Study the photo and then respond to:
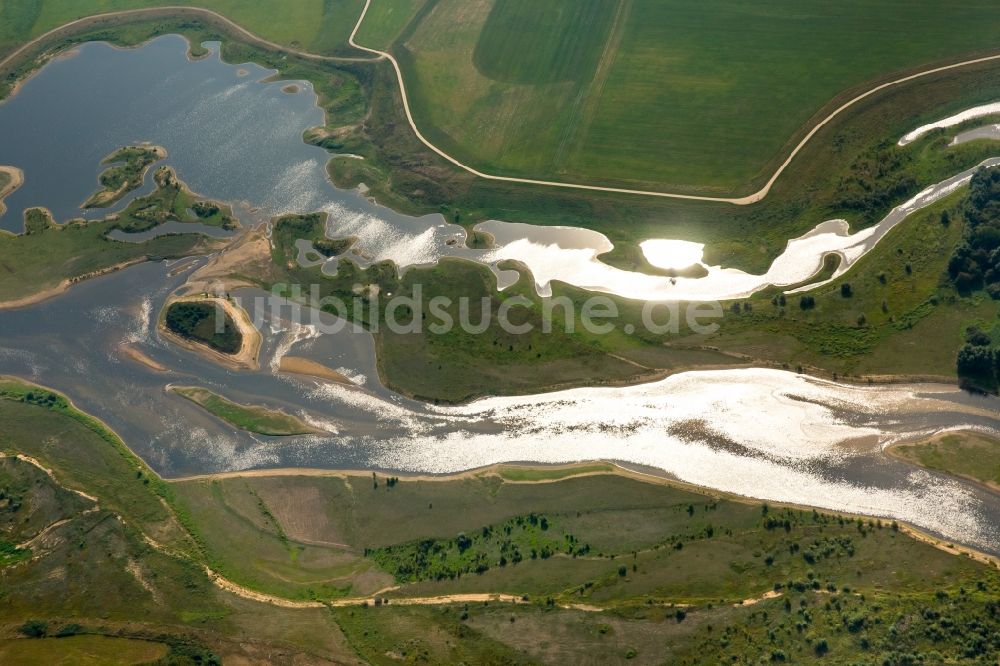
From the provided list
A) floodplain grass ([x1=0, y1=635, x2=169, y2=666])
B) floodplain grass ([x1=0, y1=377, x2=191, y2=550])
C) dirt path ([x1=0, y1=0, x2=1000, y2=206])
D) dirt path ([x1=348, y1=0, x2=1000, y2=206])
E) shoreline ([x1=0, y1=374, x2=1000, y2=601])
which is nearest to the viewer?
shoreline ([x1=0, y1=374, x2=1000, y2=601])

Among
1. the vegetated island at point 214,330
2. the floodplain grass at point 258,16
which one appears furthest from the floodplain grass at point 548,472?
the floodplain grass at point 258,16

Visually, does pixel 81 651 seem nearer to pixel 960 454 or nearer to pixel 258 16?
pixel 960 454

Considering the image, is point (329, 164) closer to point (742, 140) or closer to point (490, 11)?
point (490, 11)

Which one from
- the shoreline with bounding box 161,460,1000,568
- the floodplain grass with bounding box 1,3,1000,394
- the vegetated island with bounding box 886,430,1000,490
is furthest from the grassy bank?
the floodplain grass with bounding box 1,3,1000,394

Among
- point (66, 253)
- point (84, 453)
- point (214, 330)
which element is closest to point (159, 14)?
point (66, 253)

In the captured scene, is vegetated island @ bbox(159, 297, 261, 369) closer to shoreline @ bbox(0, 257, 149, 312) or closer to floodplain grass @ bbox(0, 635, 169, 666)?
shoreline @ bbox(0, 257, 149, 312)

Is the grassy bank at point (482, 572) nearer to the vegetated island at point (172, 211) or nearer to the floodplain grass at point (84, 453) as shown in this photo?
the floodplain grass at point (84, 453)

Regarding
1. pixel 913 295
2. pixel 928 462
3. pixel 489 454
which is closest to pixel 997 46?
pixel 913 295
